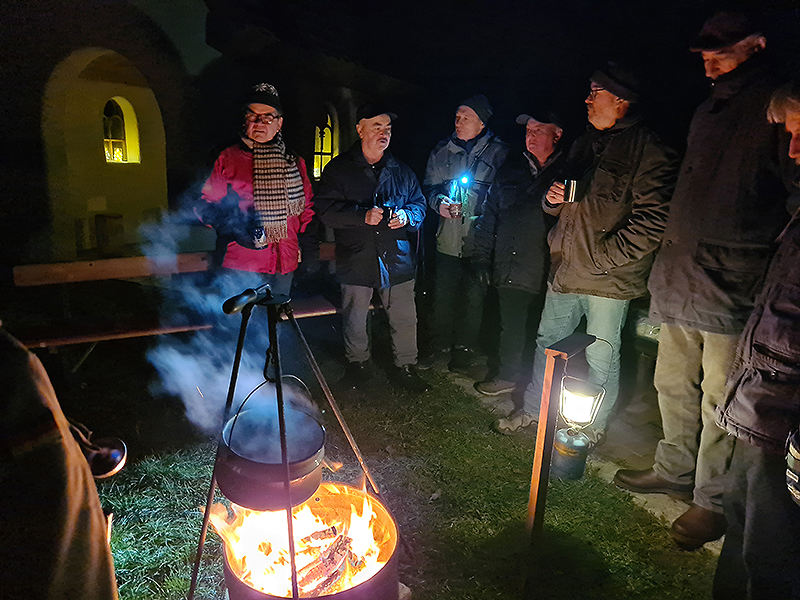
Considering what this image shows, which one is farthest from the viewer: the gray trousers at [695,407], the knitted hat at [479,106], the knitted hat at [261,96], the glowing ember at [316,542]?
the knitted hat at [479,106]

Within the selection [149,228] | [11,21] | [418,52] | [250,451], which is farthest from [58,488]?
[149,228]

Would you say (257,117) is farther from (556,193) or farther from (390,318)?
(556,193)

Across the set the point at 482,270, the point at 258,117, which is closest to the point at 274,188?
the point at 258,117

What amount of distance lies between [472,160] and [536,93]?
2246mm

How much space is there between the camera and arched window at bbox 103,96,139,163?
12.6 meters

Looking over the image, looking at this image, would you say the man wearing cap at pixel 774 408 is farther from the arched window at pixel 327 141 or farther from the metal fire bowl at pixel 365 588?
the arched window at pixel 327 141

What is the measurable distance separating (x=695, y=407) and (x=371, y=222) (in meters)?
3.14

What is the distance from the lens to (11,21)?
7598 millimetres

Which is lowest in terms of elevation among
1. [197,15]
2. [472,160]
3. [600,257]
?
[600,257]

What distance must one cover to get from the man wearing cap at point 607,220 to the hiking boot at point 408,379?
61.5 inches

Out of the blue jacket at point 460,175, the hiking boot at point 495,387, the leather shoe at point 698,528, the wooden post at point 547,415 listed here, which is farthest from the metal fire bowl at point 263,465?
the blue jacket at point 460,175

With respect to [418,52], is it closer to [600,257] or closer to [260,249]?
[260,249]

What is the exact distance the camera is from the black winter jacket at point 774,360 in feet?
7.85

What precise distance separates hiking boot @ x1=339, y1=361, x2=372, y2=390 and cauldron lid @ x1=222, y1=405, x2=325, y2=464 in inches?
126
